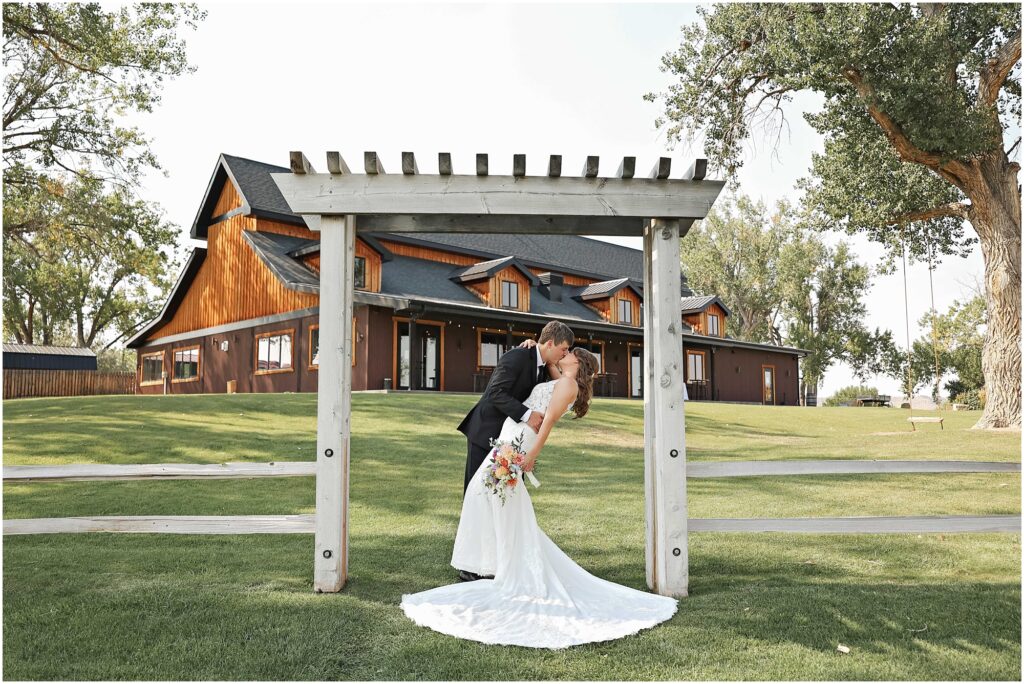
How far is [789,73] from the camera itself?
607 inches

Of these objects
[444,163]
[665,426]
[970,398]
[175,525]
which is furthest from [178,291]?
[970,398]

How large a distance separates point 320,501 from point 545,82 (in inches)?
633

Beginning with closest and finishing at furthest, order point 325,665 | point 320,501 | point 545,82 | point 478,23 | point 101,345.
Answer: point 325,665
point 320,501
point 478,23
point 545,82
point 101,345

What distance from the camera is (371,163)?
210 inches

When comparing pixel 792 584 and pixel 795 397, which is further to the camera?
pixel 795 397

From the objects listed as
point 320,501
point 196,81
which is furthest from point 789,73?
point 196,81

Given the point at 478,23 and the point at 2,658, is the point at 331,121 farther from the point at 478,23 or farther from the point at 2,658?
the point at 2,658

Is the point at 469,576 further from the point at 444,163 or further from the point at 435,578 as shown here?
the point at 444,163

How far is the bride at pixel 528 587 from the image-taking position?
4434 millimetres

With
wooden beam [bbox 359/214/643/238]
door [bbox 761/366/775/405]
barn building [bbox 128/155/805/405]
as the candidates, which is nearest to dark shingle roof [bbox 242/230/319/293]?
barn building [bbox 128/155/805/405]

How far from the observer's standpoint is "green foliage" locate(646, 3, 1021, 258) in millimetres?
14211

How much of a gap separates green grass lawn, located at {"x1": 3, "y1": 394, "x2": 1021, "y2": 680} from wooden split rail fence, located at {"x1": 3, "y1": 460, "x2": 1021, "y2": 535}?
14.9 inches

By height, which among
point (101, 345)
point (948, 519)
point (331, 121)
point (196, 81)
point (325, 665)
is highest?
point (196, 81)

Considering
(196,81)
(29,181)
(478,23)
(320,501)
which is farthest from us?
(196,81)
